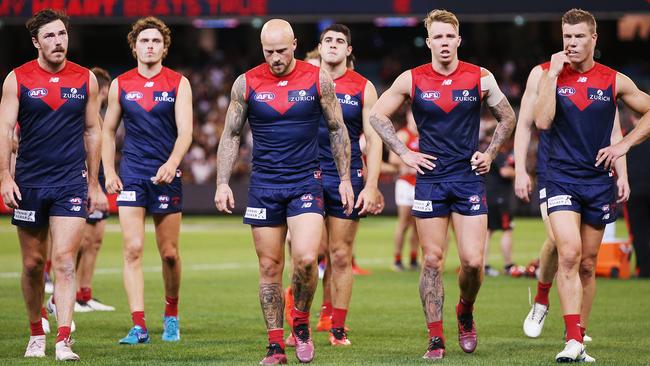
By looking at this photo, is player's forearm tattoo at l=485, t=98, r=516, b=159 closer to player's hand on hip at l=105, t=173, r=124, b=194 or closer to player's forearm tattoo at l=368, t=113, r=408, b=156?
player's forearm tattoo at l=368, t=113, r=408, b=156

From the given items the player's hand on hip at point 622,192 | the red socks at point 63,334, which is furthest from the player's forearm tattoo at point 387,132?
the red socks at point 63,334

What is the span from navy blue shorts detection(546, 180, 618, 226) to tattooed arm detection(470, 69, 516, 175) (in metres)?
0.57

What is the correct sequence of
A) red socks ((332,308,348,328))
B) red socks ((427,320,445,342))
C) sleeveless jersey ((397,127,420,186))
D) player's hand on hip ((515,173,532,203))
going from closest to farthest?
1. red socks ((427,320,445,342))
2. player's hand on hip ((515,173,532,203))
3. red socks ((332,308,348,328))
4. sleeveless jersey ((397,127,420,186))

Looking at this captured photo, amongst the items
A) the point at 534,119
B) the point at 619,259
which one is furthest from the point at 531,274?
the point at 534,119

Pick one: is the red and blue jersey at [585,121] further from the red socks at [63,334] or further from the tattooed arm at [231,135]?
the red socks at [63,334]

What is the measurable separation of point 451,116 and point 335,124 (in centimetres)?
102

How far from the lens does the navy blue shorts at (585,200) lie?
34.0 ft

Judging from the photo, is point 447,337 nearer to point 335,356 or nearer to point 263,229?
point 335,356

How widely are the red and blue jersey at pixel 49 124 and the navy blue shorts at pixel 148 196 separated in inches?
41.6

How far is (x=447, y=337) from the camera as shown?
12.1 meters

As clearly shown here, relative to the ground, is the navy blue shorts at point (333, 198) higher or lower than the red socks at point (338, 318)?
higher

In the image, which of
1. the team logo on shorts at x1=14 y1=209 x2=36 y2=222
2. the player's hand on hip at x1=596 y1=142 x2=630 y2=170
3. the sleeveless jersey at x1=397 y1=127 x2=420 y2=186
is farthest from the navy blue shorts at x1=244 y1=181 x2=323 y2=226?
the sleeveless jersey at x1=397 y1=127 x2=420 y2=186

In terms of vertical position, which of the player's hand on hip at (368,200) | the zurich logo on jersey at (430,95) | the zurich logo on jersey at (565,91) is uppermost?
the zurich logo on jersey at (565,91)

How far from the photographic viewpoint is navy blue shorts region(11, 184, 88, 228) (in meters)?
10.5
